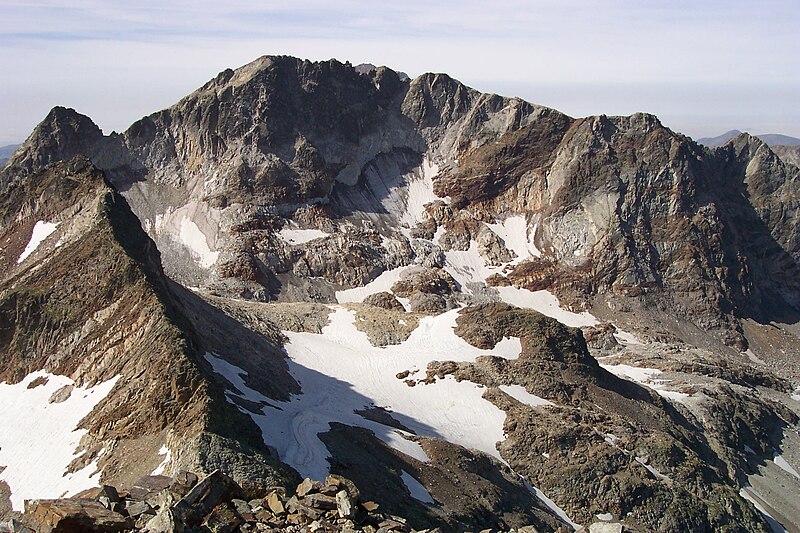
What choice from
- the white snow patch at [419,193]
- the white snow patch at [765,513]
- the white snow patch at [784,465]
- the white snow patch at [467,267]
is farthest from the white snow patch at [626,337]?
the white snow patch at [765,513]

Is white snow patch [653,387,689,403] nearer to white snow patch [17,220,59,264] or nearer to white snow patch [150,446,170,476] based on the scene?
white snow patch [150,446,170,476]

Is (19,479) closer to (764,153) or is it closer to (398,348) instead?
(398,348)

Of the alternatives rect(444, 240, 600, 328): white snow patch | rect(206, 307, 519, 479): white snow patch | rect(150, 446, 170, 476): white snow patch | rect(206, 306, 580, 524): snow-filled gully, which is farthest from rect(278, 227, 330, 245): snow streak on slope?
rect(150, 446, 170, 476): white snow patch

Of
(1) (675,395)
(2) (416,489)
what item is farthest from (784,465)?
(2) (416,489)

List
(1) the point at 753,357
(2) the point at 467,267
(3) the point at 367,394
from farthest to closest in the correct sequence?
(2) the point at 467,267 < (1) the point at 753,357 < (3) the point at 367,394

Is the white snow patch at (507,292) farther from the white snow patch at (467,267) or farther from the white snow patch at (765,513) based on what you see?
the white snow patch at (765,513)

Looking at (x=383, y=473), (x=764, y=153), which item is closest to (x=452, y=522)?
(x=383, y=473)

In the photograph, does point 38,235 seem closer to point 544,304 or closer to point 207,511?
point 207,511
